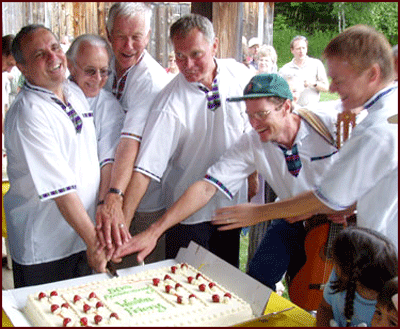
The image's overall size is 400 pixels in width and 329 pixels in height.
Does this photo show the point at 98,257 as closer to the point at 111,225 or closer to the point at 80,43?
the point at 111,225

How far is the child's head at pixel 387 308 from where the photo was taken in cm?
113

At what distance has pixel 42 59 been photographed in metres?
1.78

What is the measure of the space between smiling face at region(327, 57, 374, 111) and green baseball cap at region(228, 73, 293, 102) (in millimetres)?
247

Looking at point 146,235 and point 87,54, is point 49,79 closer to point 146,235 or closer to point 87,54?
point 87,54

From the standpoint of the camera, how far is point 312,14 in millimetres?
1864

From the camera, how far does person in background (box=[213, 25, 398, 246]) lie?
141 centimetres

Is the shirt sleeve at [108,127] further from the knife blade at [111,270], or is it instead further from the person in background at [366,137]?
the person in background at [366,137]

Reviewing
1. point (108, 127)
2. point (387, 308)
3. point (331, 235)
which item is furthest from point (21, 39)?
point (387, 308)

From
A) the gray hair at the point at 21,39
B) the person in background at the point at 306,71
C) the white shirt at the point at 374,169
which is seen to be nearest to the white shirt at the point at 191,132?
the person in background at the point at 306,71

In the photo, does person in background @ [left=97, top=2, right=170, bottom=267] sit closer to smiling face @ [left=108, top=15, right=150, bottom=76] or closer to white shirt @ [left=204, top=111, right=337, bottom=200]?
smiling face @ [left=108, top=15, right=150, bottom=76]

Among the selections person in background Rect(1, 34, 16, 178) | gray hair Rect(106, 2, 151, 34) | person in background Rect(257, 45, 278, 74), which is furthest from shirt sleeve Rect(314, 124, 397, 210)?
person in background Rect(1, 34, 16, 178)

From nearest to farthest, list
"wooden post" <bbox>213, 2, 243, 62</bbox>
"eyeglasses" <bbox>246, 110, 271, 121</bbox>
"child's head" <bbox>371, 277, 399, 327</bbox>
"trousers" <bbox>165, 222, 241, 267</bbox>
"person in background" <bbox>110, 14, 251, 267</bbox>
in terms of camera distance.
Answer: "child's head" <bbox>371, 277, 399, 327</bbox> → "eyeglasses" <bbox>246, 110, 271, 121</bbox> → "person in background" <bbox>110, 14, 251, 267</bbox> → "trousers" <bbox>165, 222, 241, 267</bbox> → "wooden post" <bbox>213, 2, 243, 62</bbox>

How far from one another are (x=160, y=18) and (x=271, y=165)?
0.79m

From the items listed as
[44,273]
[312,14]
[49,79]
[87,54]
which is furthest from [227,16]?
[44,273]
